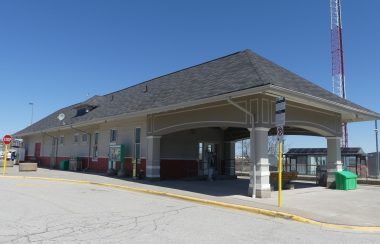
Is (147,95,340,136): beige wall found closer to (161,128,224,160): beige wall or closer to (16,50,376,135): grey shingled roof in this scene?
(16,50,376,135): grey shingled roof

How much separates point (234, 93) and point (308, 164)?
700 inches

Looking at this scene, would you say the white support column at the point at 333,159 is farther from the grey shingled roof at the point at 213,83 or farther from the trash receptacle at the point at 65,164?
the trash receptacle at the point at 65,164

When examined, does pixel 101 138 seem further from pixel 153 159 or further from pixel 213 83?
pixel 213 83

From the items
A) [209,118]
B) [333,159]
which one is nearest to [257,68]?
[209,118]

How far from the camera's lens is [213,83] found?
1670 centimetres

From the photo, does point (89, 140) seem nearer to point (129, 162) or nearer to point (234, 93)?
point (129, 162)

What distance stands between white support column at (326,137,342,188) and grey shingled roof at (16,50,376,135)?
81.8 inches

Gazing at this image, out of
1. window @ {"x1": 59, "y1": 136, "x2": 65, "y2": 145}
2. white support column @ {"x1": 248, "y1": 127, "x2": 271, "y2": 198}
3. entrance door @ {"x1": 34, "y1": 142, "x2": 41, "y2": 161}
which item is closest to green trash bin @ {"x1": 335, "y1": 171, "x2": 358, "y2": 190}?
white support column @ {"x1": 248, "y1": 127, "x2": 271, "y2": 198}

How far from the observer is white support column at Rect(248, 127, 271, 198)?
13750mm

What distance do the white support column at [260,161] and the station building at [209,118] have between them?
0.04 metres

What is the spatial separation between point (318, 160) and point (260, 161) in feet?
55.9

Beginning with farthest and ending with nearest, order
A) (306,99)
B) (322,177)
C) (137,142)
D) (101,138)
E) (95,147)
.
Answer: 1. (95,147)
2. (101,138)
3. (137,142)
4. (322,177)
5. (306,99)

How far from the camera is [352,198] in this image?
1458 cm

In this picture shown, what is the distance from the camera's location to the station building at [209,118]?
557 inches
